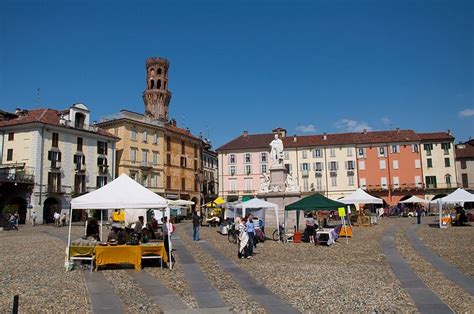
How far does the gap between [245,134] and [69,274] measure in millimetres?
64598

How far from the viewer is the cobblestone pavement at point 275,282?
793 cm

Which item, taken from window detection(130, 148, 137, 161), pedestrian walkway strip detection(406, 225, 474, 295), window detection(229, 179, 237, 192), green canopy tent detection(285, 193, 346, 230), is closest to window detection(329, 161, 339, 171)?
window detection(229, 179, 237, 192)

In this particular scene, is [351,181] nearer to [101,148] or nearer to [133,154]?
[133,154]

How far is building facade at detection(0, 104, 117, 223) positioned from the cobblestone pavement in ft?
96.1

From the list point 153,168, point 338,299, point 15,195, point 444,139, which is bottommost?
point 338,299

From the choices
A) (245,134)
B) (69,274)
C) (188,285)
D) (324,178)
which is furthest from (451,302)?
(245,134)

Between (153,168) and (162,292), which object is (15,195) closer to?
(153,168)

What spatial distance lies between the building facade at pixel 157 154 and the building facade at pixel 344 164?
261 inches

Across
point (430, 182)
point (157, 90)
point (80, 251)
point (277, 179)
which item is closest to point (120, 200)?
point (80, 251)

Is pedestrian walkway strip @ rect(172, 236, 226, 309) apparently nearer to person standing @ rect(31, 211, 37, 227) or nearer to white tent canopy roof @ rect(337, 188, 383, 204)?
white tent canopy roof @ rect(337, 188, 383, 204)

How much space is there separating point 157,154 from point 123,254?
158ft

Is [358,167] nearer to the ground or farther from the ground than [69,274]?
farther from the ground

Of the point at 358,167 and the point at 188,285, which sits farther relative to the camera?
the point at 358,167

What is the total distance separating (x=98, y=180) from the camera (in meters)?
50.8
